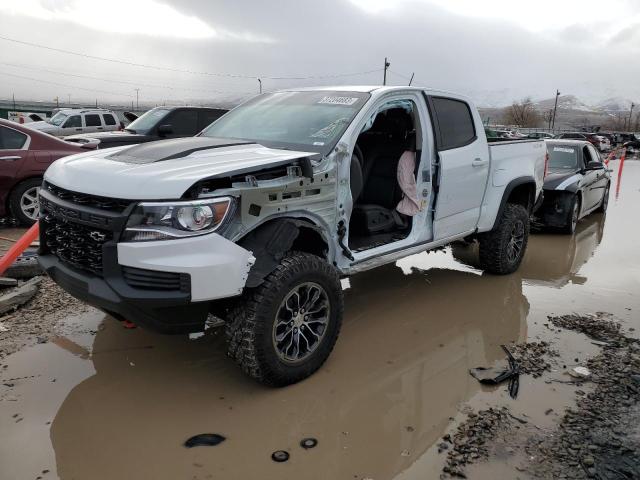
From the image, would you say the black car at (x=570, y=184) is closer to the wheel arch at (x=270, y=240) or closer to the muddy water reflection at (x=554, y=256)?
the muddy water reflection at (x=554, y=256)

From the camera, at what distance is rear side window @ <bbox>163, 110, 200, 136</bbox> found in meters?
11.1

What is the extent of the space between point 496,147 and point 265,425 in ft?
12.7

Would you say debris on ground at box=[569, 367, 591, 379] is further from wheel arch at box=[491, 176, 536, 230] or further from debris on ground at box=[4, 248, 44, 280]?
debris on ground at box=[4, 248, 44, 280]

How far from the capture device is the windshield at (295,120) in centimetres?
392

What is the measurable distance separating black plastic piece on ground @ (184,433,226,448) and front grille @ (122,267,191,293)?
82 cm

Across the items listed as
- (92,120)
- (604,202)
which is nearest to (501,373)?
(604,202)

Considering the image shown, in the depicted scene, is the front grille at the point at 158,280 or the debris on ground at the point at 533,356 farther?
the debris on ground at the point at 533,356

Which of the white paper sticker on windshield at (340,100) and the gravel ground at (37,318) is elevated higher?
the white paper sticker on windshield at (340,100)

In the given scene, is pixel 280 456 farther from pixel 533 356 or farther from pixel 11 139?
pixel 11 139

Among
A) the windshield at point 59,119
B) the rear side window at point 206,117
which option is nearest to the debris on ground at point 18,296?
the rear side window at point 206,117

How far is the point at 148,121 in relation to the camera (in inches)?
429

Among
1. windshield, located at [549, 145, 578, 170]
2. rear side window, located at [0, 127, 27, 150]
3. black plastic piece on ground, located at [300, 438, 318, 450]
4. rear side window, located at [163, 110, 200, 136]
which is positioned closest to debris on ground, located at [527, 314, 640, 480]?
black plastic piece on ground, located at [300, 438, 318, 450]

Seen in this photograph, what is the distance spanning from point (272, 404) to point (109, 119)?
679 inches

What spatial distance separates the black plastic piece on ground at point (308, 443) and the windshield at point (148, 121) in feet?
28.8
